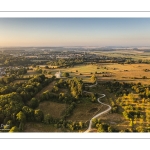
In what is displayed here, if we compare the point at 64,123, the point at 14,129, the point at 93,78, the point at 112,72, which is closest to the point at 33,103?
the point at 14,129

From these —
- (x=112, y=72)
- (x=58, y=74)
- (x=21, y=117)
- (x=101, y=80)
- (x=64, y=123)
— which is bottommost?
(x=64, y=123)

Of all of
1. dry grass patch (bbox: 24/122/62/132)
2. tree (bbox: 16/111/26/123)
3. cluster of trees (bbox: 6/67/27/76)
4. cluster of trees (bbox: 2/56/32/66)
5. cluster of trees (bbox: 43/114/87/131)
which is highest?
cluster of trees (bbox: 2/56/32/66)

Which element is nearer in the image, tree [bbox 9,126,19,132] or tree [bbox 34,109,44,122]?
tree [bbox 9,126,19,132]

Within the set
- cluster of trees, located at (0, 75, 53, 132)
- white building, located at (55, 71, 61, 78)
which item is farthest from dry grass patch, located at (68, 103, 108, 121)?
white building, located at (55, 71, 61, 78)

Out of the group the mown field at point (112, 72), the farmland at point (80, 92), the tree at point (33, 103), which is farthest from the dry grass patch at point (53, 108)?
the mown field at point (112, 72)

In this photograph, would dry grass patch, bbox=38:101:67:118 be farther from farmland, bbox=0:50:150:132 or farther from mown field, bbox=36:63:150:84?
mown field, bbox=36:63:150:84

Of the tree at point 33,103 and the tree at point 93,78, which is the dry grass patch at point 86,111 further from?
the tree at point 33,103

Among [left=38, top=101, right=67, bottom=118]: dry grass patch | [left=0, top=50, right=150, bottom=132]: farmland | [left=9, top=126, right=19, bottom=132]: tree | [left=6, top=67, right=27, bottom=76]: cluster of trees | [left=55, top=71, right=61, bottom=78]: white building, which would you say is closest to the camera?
[left=9, top=126, right=19, bottom=132]: tree

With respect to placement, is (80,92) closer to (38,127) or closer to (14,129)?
(38,127)

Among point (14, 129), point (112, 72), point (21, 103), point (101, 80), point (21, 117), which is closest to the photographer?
point (14, 129)

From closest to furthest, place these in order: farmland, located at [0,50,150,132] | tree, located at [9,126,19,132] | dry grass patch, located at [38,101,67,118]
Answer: tree, located at [9,126,19,132] < farmland, located at [0,50,150,132] < dry grass patch, located at [38,101,67,118]
